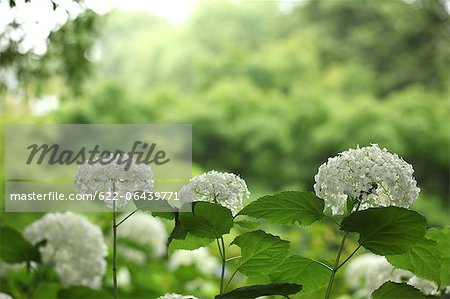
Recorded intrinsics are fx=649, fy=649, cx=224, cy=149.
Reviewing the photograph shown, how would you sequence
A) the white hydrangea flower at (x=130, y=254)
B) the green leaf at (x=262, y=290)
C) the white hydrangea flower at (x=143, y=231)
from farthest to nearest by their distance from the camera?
the white hydrangea flower at (x=143, y=231), the white hydrangea flower at (x=130, y=254), the green leaf at (x=262, y=290)

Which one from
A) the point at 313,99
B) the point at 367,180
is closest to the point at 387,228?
the point at 367,180

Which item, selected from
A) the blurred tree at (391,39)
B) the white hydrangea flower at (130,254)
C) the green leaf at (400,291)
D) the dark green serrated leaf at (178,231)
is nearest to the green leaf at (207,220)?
the dark green serrated leaf at (178,231)

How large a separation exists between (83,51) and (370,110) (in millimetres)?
7366

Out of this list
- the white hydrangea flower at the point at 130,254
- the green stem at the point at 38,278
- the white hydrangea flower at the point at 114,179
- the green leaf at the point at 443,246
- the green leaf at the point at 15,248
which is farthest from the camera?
the white hydrangea flower at the point at 130,254

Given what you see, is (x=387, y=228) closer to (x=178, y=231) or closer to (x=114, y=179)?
(x=178, y=231)

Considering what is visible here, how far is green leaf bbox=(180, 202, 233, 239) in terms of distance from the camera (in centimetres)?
83

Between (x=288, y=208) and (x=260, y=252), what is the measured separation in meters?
0.08

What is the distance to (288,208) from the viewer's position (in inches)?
34.2

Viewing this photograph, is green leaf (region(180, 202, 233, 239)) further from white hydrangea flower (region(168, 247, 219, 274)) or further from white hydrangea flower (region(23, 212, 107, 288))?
white hydrangea flower (region(168, 247, 219, 274))

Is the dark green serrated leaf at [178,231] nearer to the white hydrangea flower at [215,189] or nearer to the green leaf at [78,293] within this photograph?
the white hydrangea flower at [215,189]

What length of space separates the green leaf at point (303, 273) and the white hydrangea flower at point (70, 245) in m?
0.50

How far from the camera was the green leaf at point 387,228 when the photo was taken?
806mm
